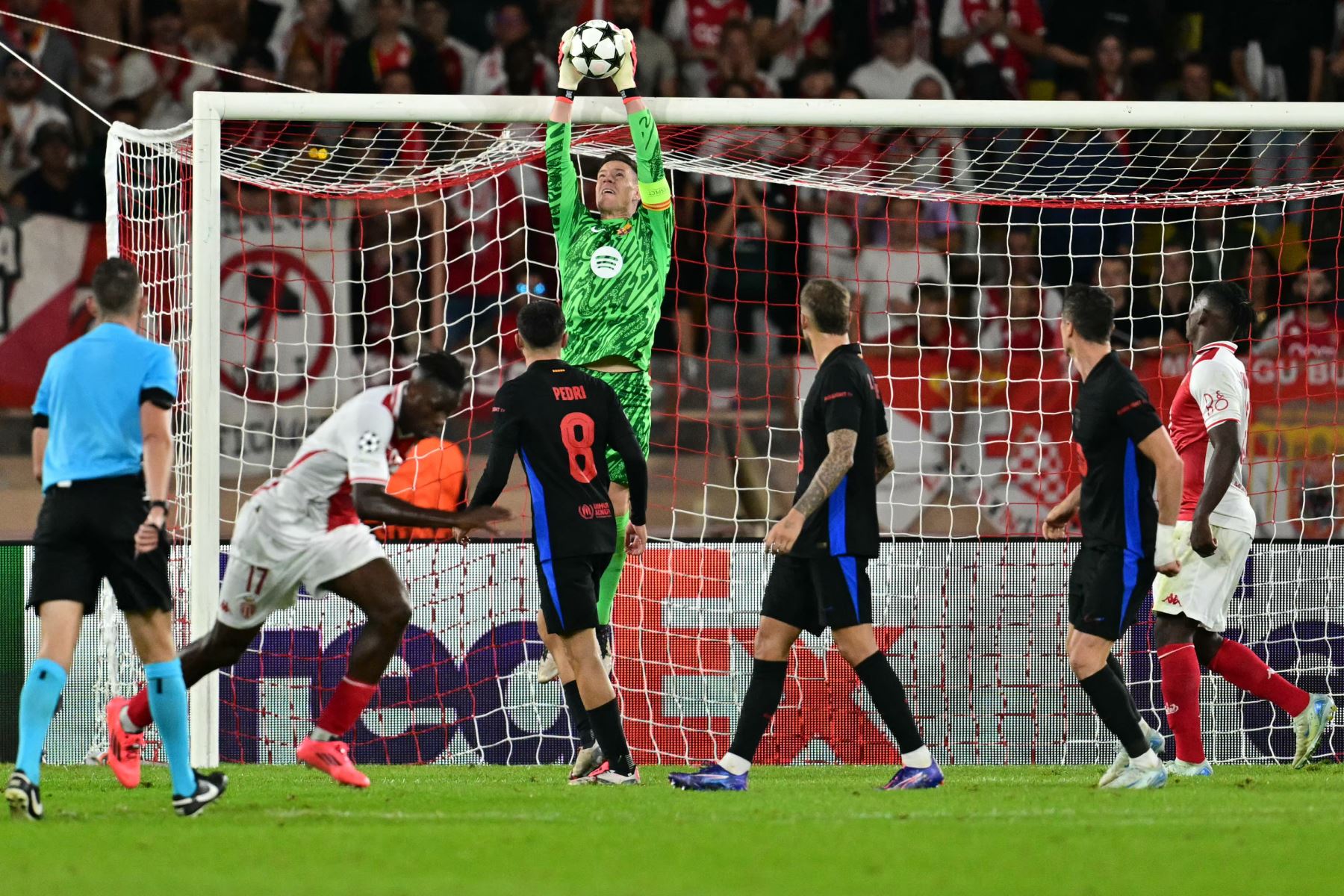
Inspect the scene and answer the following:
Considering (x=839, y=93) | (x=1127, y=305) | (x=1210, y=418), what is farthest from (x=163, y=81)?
(x=1210, y=418)

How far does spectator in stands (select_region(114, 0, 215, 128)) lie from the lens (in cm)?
1401

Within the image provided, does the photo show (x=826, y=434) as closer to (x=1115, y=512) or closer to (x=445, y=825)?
(x=1115, y=512)

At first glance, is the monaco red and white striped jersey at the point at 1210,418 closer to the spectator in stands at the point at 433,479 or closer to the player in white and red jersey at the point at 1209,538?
the player in white and red jersey at the point at 1209,538

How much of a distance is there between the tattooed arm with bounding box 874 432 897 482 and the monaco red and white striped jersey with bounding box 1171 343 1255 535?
→ 1595 mm

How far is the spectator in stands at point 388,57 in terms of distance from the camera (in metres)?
14.3

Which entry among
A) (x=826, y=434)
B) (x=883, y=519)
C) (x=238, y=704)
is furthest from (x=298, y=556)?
(x=883, y=519)

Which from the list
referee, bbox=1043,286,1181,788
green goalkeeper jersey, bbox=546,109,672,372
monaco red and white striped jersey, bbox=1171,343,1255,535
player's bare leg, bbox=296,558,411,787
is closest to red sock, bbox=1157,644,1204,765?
monaco red and white striped jersey, bbox=1171,343,1255,535

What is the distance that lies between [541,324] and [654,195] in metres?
1.40

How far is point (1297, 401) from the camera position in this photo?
12.1 meters

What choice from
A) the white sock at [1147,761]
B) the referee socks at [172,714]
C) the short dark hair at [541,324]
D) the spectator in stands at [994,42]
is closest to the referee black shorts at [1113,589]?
the white sock at [1147,761]

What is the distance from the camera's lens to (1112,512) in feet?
22.3

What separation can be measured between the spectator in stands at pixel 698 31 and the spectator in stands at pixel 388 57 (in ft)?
6.90

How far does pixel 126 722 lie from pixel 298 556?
3.71ft

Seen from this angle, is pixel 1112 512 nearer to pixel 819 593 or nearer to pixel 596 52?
pixel 819 593
